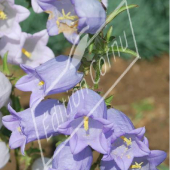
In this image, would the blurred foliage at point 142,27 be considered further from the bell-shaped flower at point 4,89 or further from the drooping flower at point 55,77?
the drooping flower at point 55,77

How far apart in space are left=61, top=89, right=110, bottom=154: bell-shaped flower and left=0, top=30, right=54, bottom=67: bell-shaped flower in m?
0.58

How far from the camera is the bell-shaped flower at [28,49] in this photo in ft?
6.68

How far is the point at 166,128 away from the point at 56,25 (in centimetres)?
308

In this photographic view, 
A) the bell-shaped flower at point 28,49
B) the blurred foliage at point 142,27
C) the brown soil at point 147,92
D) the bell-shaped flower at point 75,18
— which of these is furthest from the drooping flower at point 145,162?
the blurred foliage at point 142,27

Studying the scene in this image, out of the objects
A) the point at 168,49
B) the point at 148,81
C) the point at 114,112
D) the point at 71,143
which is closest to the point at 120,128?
the point at 114,112

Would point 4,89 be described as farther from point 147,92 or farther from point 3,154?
point 147,92

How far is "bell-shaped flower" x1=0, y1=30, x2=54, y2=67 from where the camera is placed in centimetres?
204

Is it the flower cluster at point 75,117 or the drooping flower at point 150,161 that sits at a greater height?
the flower cluster at point 75,117

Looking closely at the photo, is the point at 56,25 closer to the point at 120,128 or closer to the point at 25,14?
the point at 120,128

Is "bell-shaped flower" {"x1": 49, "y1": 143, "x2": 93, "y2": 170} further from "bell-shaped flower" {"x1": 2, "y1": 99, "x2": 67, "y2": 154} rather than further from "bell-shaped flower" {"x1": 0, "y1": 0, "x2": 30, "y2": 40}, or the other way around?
"bell-shaped flower" {"x1": 0, "y1": 0, "x2": 30, "y2": 40}

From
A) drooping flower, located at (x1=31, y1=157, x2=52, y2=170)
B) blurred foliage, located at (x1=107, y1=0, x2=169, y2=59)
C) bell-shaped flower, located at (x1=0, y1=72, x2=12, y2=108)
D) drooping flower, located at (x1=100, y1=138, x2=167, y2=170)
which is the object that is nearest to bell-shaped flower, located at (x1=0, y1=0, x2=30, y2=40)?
bell-shaped flower, located at (x1=0, y1=72, x2=12, y2=108)

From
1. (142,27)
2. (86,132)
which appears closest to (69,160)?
(86,132)

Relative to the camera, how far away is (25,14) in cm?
211

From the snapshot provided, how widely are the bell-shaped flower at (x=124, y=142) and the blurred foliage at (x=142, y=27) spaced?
10.9 ft
